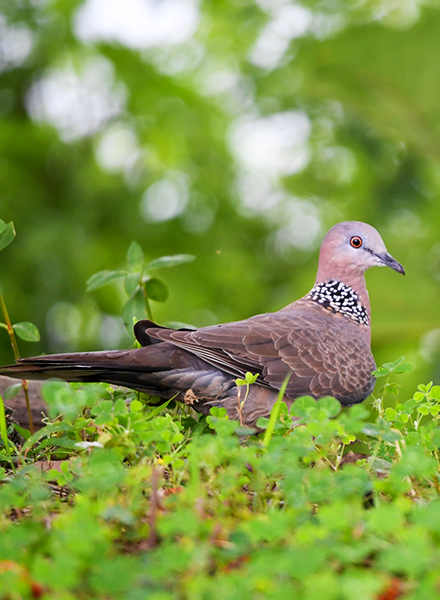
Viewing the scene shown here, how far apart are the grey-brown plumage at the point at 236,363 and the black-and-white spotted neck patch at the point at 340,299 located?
144 millimetres

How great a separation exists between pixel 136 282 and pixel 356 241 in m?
1.44

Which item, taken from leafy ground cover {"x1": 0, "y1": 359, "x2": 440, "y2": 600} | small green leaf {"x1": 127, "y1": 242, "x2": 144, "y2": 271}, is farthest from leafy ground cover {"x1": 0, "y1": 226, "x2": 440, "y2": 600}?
small green leaf {"x1": 127, "y1": 242, "x2": 144, "y2": 271}

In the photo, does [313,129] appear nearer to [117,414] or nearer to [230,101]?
[230,101]

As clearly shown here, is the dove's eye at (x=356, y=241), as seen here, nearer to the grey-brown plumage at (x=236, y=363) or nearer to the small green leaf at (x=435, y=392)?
the grey-brown plumage at (x=236, y=363)

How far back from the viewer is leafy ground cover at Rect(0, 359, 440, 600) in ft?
3.69

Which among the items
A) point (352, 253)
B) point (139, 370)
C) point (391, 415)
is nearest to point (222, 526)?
point (391, 415)

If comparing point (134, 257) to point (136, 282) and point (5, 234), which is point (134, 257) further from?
point (5, 234)

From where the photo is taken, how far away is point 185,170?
408 inches

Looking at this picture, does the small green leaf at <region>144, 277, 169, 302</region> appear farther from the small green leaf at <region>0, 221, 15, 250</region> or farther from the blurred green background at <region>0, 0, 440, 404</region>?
the blurred green background at <region>0, 0, 440, 404</region>

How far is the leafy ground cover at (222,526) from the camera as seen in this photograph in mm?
1126

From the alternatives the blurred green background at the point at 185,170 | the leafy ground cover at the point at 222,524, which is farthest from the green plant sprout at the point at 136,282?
the blurred green background at the point at 185,170

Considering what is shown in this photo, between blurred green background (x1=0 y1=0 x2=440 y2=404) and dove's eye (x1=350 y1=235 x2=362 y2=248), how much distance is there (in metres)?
4.28

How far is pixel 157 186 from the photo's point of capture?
396 inches

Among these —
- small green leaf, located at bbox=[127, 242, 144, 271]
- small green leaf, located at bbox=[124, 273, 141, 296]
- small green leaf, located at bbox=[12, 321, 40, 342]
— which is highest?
small green leaf, located at bbox=[127, 242, 144, 271]
